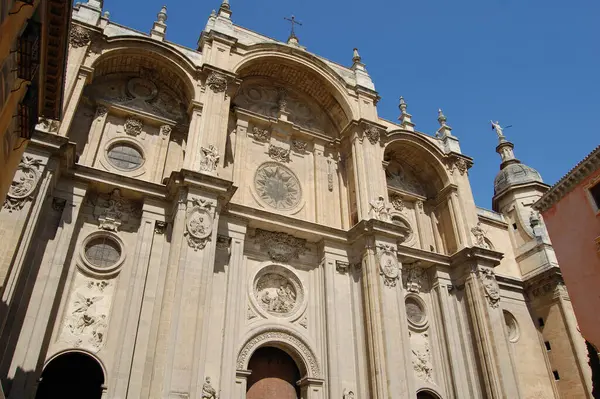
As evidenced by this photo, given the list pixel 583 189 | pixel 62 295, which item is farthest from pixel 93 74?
pixel 583 189

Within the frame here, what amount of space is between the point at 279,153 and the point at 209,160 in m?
4.72

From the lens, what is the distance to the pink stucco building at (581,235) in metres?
17.6

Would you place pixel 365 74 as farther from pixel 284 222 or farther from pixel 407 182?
pixel 284 222

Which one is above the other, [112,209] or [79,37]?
[79,37]

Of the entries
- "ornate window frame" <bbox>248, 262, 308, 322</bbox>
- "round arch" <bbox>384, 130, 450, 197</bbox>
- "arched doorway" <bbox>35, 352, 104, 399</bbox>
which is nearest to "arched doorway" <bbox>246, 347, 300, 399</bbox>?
"ornate window frame" <bbox>248, 262, 308, 322</bbox>

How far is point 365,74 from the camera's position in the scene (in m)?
22.8

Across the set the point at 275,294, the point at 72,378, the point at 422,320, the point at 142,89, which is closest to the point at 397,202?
the point at 422,320

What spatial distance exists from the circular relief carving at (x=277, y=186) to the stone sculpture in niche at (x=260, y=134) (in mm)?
1126

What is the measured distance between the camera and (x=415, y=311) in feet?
64.0

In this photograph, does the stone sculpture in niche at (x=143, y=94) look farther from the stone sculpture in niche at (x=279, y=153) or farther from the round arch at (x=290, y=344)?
the round arch at (x=290, y=344)

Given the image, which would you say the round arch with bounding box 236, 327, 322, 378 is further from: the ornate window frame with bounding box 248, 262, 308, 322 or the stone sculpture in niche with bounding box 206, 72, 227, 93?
the stone sculpture in niche with bounding box 206, 72, 227, 93

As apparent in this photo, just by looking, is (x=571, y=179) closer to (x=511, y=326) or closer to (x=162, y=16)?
(x=511, y=326)

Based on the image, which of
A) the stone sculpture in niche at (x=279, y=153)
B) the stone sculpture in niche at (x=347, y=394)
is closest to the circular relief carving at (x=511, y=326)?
the stone sculpture in niche at (x=347, y=394)

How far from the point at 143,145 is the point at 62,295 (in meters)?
6.01
